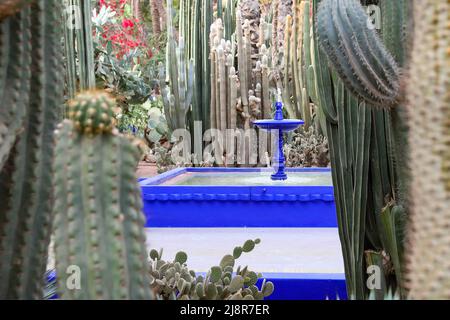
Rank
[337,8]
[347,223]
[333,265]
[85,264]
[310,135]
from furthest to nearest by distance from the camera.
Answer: [310,135], [333,265], [347,223], [337,8], [85,264]

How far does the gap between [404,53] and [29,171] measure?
Answer: 4.45 feet

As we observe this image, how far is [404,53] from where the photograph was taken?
6.97 feet

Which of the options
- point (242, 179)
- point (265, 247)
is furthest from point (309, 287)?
point (242, 179)

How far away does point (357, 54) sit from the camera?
205 centimetres

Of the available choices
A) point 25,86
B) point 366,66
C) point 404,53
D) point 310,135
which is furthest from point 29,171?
point 310,135

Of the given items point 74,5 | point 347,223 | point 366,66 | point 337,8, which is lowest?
point 347,223

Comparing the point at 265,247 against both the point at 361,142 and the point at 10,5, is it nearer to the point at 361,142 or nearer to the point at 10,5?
the point at 361,142

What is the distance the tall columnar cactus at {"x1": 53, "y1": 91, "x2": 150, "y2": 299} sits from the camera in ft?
3.18

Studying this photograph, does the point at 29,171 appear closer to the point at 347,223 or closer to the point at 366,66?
the point at 366,66

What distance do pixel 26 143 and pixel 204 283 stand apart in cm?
132

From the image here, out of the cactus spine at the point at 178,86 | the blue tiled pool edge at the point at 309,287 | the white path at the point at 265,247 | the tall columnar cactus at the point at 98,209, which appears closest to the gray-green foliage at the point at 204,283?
the blue tiled pool edge at the point at 309,287

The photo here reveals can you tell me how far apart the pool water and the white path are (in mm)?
1073

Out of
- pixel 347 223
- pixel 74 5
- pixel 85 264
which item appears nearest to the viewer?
pixel 85 264

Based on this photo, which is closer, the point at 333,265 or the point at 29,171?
the point at 29,171
